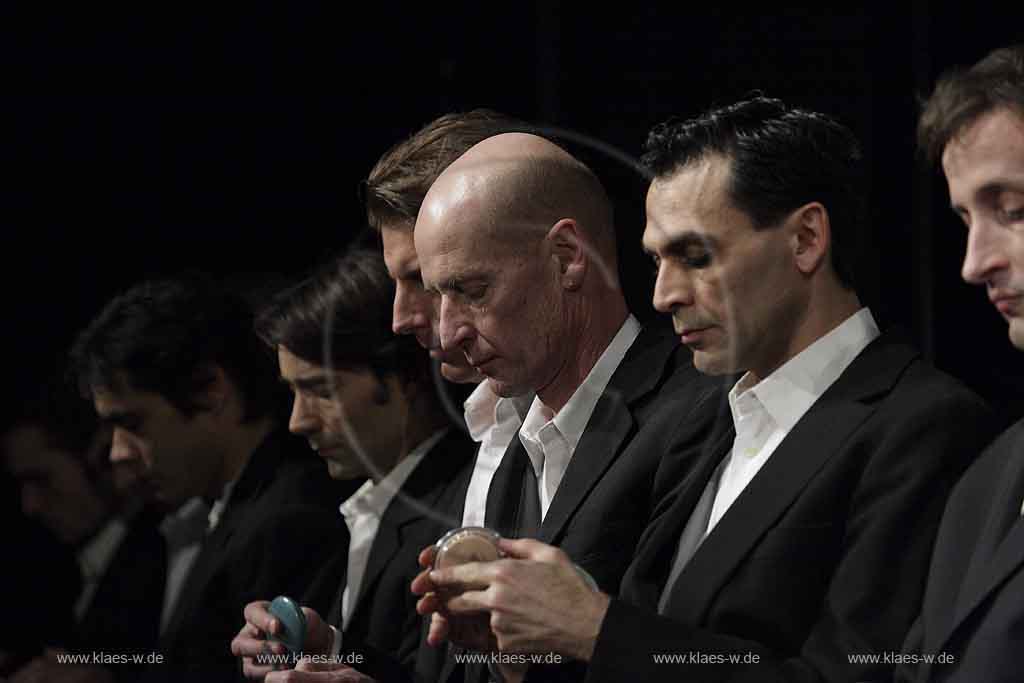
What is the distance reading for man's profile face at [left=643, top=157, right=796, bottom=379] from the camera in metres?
1.83

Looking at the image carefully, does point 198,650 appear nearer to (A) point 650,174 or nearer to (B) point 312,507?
(B) point 312,507

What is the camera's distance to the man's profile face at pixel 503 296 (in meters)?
2.13

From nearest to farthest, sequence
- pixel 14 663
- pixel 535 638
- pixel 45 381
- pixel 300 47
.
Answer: pixel 535 638 → pixel 14 663 → pixel 300 47 → pixel 45 381

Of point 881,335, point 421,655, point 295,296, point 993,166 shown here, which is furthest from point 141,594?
point 993,166

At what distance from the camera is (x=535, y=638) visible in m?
1.72

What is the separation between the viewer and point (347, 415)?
2.89 meters

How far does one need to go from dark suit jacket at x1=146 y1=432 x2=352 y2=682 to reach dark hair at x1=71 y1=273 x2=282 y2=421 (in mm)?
355

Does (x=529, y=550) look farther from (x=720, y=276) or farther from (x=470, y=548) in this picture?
(x=720, y=276)

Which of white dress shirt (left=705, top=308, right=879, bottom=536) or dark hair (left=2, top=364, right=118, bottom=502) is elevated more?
white dress shirt (left=705, top=308, right=879, bottom=536)

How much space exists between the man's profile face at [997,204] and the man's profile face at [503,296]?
0.65 m

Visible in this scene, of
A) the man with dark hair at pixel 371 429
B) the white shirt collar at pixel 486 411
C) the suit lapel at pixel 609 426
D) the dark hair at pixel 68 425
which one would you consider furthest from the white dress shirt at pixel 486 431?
the dark hair at pixel 68 425

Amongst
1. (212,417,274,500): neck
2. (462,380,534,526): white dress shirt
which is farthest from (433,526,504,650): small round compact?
(212,417,274,500): neck

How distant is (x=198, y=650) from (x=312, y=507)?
1.10 ft

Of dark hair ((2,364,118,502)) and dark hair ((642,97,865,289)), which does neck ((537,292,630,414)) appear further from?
dark hair ((2,364,118,502))
